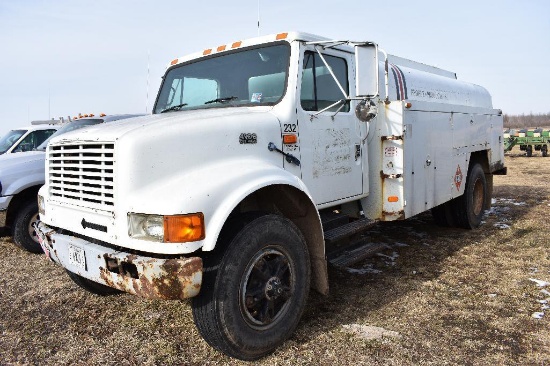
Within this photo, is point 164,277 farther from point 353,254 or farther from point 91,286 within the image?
point 353,254

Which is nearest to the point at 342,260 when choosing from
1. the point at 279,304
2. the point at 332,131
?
the point at 279,304

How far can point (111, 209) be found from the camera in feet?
9.27

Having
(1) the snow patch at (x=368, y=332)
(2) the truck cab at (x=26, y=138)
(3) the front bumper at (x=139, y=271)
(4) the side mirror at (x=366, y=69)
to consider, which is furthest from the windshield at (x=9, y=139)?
(1) the snow patch at (x=368, y=332)

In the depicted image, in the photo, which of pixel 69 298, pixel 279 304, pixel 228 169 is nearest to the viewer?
pixel 228 169

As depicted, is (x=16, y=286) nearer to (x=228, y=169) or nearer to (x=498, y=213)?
(x=228, y=169)

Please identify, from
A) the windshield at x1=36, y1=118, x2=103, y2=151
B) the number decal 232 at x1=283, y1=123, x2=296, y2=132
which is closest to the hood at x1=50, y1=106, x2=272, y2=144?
the number decal 232 at x1=283, y1=123, x2=296, y2=132

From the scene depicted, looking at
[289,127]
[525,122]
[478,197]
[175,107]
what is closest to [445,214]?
[478,197]

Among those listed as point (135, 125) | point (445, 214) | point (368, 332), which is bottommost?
point (368, 332)

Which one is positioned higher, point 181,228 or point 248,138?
point 248,138

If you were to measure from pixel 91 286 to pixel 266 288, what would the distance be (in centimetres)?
196

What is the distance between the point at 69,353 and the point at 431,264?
389 centimetres

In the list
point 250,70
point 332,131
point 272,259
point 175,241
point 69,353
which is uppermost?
point 250,70

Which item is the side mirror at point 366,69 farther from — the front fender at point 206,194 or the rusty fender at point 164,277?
the rusty fender at point 164,277

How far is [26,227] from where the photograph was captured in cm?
586
